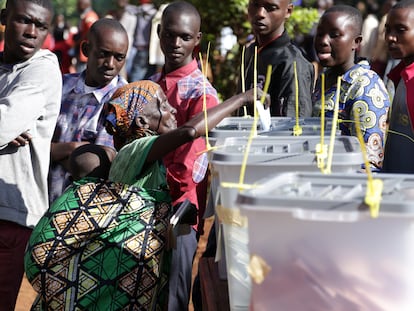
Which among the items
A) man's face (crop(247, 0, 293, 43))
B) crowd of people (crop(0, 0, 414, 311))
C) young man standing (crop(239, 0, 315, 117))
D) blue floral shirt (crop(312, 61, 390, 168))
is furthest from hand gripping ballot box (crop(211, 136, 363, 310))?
man's face (crop(247, 0, 293, 43))

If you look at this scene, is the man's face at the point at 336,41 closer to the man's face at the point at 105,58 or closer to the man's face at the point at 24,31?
the man's face at the point at 105,58

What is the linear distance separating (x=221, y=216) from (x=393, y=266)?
0.84 m

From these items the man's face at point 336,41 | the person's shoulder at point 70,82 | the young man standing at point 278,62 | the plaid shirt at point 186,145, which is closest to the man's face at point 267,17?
the young man standing at point 278,62

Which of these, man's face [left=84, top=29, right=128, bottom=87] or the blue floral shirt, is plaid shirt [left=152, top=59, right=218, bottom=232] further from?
the blue floral shirt

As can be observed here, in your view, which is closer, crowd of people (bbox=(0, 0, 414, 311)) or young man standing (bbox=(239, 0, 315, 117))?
crowd of people (bbox=(0, 0, 414, 311))

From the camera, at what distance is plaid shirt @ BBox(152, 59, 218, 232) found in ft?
13.1

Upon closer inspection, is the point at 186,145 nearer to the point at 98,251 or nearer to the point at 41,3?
the point at 98,251

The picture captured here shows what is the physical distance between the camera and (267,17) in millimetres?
4645

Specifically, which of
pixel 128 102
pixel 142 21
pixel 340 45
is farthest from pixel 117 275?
pixel 142 21

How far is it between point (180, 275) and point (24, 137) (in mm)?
1006

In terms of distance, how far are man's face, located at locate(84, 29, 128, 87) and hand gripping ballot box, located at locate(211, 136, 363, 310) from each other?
1748 mm

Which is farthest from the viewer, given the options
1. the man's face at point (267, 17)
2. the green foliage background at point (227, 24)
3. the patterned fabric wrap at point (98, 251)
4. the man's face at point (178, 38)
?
the green foliage background at point (227, 24)

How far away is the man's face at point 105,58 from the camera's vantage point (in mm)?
4535

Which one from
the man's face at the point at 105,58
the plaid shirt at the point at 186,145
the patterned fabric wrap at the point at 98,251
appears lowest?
the patterned fabric wrap at the point at 98,251
